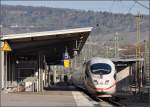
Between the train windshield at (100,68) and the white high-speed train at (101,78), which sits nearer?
the white high-speed train at (101,78)

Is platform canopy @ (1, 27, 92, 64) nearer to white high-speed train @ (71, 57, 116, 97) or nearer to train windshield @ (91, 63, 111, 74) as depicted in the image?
white high-speed train @ (71, 57, 116, 97)

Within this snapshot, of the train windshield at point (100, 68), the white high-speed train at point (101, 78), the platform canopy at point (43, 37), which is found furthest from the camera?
the platform canopy at point (43, 37)

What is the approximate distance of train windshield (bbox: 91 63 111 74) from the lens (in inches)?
1538

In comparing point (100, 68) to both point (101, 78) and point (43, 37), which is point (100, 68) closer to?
point (101, 78)

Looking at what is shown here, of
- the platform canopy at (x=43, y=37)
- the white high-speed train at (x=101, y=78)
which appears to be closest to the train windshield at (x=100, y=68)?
the white high-speed train at (x=101, y=78)

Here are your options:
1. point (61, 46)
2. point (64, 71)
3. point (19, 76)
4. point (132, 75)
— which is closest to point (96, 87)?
point (61, 46)

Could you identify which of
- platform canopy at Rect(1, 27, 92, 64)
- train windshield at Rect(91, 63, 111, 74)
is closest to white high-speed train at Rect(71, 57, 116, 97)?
train windshield at Rect(91, 63, 111, 74)

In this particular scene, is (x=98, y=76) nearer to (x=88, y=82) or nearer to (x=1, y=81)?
(x=88, y=82)

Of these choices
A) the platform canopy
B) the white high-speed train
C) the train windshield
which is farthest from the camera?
the platform canopy

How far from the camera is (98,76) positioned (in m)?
38.7

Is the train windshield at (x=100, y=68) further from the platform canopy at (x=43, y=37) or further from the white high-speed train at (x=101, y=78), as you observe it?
the platform canopy at (x=43, y=37)

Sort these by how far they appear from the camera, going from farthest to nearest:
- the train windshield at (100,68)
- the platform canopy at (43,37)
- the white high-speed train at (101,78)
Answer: the platform canopy at (43,37), the train windshield at (100,68), the white high-speed train at (101,78)

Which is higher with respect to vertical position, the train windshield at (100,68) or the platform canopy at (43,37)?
the platform canopy at (43,37)

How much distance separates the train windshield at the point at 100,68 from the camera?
128 feet
